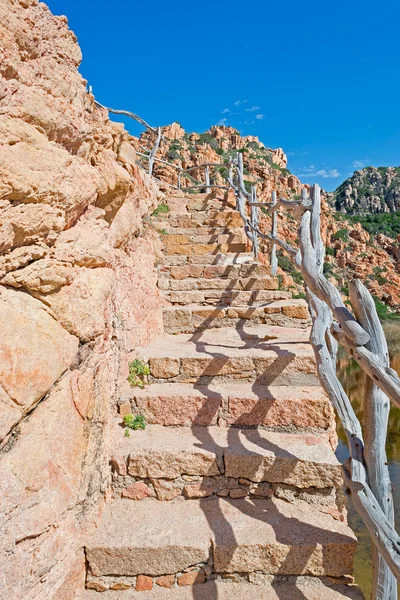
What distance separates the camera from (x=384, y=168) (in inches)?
2242

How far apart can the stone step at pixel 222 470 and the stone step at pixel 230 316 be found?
1791 millimetres

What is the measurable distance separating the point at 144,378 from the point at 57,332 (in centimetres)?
123

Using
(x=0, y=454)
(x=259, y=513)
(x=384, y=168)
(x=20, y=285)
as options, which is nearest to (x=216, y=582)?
(x=259, y=513)

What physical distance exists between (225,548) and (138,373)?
4.55 ft

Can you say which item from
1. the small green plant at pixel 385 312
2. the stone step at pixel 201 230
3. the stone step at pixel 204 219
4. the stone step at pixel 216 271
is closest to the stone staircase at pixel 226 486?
the stone step at pixel 216 271

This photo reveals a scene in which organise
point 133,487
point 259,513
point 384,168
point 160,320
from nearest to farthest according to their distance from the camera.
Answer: point 259,513 → point 133,487 → point 160,320 → point 384,168

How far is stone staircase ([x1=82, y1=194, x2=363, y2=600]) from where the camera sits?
1.88 metres

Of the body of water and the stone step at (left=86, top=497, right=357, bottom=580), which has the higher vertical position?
the stone step at (left=86, top=497, right=357, bottom=580)

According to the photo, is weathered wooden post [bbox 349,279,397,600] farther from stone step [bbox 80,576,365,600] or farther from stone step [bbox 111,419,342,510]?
stone step [bbox 111,419,342,510]

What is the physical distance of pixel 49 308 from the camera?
181 centimetres

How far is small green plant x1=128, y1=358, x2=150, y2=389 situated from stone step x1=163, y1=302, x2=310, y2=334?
1104 millimetres

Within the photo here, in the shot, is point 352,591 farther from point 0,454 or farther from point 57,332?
point 57,332

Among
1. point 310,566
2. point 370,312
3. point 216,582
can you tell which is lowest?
point 216,582

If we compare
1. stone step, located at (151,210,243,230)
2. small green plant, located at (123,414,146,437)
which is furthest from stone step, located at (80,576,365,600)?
stone step, located at (151,210,243,230)
